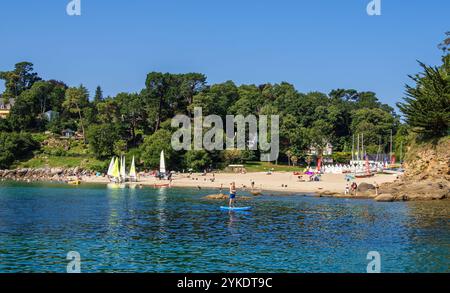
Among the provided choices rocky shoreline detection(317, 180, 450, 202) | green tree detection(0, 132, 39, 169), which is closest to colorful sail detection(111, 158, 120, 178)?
green tree detection(0, 132, 39, 169)

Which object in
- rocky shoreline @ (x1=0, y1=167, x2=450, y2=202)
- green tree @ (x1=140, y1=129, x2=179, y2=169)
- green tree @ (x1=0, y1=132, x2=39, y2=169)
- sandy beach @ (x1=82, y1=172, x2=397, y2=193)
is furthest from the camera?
green tree @ (x1=0, y1=132, x2=39, y2=169)

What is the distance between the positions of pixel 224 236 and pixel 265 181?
199ft

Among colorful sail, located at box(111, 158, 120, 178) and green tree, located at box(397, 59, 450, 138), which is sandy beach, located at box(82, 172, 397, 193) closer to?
colorful sail, located at box(111, 158, 120, 178)

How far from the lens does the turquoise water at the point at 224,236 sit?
94.6 ft

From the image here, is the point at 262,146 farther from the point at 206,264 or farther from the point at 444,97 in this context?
the point at 206,264

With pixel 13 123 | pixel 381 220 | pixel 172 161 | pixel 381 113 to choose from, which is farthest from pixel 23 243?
pixel 381 113

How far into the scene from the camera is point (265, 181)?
9800cm

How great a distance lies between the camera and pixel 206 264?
28.6 m

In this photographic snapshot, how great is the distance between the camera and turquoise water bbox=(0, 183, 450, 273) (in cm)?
2884

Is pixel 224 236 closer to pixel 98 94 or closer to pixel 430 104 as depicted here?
pixel 430 104

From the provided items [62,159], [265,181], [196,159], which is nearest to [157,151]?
[196,159]

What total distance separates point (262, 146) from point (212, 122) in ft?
49.0

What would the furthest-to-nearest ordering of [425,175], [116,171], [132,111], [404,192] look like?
[132,111]
[116,171]
[425,175]
[404,192]

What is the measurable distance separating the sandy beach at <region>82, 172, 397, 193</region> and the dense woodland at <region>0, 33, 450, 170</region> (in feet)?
39.0
